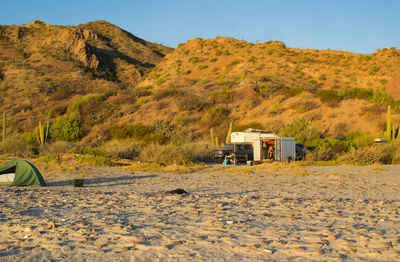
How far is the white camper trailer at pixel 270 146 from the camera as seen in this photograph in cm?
2002

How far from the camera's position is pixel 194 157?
2003 cm

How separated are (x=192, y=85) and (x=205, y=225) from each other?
42.7 meters

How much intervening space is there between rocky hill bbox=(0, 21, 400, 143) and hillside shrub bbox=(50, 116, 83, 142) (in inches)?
37.5

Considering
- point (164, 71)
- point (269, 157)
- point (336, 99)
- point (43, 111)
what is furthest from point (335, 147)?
point (164, 71)

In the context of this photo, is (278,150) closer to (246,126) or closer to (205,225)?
(246,126)

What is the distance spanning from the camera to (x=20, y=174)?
1071 centimetres

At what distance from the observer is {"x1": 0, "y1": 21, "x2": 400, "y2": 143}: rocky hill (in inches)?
1383

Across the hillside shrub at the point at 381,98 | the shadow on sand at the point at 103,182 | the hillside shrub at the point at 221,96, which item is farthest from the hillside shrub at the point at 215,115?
the shadow on sand at the point at 103,182

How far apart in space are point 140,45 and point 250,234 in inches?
3037

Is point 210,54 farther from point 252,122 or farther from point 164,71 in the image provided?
point 252,122

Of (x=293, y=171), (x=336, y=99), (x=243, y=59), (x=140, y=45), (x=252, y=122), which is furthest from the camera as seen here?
(x=140, y=45)

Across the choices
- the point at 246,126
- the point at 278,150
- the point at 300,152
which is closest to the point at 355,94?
the point at 246,126

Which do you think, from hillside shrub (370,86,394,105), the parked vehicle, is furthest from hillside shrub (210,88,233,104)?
the parked vehicle

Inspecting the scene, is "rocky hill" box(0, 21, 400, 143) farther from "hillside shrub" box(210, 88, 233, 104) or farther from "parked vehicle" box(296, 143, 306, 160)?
"parked vehicle" box(296, 143, 306, 160)
